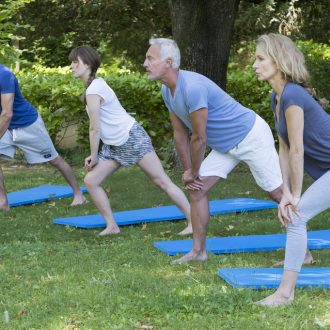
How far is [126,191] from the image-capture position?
10.2m

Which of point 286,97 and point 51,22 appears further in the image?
point 51,22

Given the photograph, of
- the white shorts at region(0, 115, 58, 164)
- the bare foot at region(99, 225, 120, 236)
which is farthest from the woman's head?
the white shorts at region(0, 115, 58, 164)

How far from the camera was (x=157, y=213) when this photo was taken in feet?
27.2

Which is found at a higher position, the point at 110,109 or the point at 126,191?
the point at 110,109

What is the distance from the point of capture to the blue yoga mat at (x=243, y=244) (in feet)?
21.2

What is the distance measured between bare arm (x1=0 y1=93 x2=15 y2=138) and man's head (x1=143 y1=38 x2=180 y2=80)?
256 cm

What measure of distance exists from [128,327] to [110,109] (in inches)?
129

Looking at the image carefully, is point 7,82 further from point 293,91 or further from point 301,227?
point 301,227

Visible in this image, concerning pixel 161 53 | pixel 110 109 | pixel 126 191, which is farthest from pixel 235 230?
pixel 126 191

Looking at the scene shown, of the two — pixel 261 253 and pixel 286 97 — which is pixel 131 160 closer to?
pixel 261 253

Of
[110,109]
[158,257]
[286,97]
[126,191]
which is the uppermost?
[286,97]

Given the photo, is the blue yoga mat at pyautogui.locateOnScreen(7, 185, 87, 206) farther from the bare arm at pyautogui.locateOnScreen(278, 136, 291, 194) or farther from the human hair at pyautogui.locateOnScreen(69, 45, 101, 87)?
the bare arm at pyautogui.locateOnScreen(278, 136, 291, 194)

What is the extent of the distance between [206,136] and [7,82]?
2837 millimetres

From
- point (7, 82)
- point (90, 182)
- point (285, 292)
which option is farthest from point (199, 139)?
point (7, 82)
